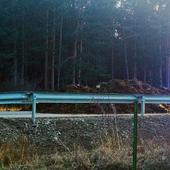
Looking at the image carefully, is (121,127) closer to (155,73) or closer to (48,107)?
(48,107)

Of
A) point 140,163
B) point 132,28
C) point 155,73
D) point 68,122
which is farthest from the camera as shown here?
point 155,73

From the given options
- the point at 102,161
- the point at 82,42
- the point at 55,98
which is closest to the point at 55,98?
the point at 55,98

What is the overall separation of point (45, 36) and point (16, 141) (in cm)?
4779

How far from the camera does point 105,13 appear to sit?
2756 inches

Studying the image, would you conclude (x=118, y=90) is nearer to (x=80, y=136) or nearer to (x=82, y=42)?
(x=80, y=136)

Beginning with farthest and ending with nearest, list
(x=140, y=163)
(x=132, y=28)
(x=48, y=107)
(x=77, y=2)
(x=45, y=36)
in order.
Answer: (x=132, y=28)
(x=77, y=2)
(x=45, y=36)
(x=48, y=107)
(x=140, y=163)

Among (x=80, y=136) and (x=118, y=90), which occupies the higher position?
(x=118, y=90)

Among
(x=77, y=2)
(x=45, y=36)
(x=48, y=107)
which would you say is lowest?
(x=48, y=107)

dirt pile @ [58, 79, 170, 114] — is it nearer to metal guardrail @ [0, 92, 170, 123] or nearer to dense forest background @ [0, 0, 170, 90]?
metal guardrail @ [0, 92, 170, 123]

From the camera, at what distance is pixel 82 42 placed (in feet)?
219

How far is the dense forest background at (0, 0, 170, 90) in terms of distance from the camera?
61250 mm

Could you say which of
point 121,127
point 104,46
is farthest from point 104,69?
point 121,127

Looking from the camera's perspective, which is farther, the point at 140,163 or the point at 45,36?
the point at 45,36

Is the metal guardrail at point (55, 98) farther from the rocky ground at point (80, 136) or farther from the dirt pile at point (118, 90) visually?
the dirt pile at point (118, 90)
